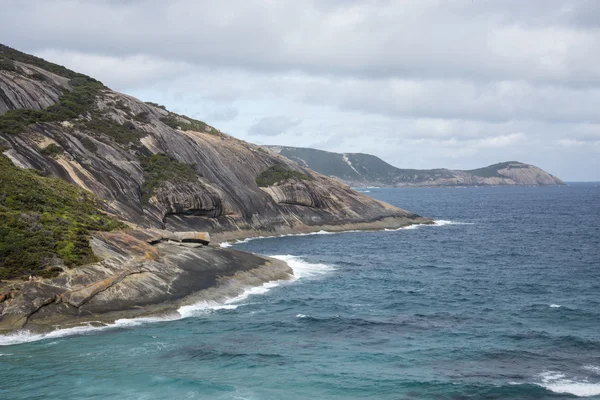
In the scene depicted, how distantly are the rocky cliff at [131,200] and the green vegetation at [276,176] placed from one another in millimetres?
412

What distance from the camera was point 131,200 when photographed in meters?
76.6

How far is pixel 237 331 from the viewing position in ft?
126

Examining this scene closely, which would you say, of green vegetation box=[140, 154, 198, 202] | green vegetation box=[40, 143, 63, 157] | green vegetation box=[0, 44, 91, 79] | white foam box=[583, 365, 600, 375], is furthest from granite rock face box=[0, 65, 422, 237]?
white foam box=[583, 365, 600, 375]

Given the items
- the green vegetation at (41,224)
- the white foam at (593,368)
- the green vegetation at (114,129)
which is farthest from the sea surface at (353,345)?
the green vegetation at (114,129)

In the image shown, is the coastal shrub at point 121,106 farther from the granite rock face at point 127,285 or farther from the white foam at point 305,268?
the granite rock face at point 127,285

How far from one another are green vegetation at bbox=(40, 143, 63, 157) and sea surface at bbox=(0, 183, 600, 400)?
34738 mm

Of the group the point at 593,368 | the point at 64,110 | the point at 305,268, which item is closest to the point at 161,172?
the point at 64,110

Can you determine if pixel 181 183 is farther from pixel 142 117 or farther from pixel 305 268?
pixel 305 268

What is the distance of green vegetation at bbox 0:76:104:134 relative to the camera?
235 feet

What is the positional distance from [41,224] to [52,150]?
2939 cm

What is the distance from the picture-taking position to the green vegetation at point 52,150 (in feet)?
231

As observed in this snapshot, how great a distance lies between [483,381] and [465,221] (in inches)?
3949

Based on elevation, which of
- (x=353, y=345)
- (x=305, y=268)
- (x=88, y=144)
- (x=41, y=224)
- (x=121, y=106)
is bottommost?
(x=353, y=345)

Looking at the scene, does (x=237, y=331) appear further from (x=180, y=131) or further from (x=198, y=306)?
(x=180, y=131)
